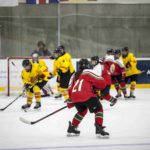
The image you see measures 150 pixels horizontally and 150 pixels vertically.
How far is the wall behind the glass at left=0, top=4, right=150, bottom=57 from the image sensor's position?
1437cm

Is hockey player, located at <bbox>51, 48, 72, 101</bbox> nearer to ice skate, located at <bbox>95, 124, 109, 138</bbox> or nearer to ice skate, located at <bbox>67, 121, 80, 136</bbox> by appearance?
ice skate, located at <bbox>67, 121, 80, 136</bbox>

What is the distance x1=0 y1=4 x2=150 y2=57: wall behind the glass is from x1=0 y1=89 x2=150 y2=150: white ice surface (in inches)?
152

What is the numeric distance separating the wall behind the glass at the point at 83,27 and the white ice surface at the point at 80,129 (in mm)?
3868

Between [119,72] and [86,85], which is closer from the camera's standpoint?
[86,85]

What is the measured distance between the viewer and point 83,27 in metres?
14.7

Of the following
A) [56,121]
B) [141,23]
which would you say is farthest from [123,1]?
[56,121]

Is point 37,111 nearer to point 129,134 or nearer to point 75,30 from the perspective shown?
point 129,134

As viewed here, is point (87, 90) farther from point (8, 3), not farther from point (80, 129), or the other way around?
point (8, 3)

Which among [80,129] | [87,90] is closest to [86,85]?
[87,90]

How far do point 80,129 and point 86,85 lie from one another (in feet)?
3.54

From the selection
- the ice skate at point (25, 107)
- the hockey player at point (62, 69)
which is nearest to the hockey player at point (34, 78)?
the ice skate at point (25, 107)

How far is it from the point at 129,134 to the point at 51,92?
5177 millimetres

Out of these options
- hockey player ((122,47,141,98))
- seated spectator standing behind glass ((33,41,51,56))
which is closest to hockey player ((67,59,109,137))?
hockey player ((122,47,141,98))

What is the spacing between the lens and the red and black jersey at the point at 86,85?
6.83m
